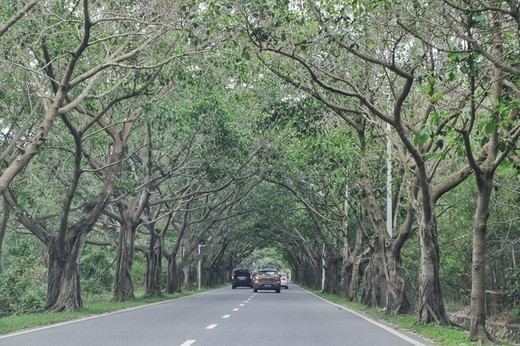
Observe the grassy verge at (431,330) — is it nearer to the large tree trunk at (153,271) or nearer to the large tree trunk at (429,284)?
the large tree trunk at (429,284)

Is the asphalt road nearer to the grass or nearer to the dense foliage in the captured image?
the grass

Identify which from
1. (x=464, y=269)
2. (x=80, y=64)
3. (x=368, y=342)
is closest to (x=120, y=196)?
(x=80, y=64)

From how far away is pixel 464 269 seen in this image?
36.1m

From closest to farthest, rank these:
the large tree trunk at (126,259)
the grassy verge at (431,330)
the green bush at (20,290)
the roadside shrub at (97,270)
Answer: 1. the grassy verge at (431,330)
2. the green bush at (20,290)
3. the large tree trunk at (126,259)
4. the roadside shrub at (97,270)

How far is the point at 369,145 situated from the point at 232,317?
9.21m

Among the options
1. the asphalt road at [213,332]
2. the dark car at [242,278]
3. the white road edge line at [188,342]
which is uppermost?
the dark car at [242,278]

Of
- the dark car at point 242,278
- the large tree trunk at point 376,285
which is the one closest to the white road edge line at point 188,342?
the large tree trunk at point 376,285

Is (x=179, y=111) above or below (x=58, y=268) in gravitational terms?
above

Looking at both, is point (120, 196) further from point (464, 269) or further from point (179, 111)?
point (464, 269)

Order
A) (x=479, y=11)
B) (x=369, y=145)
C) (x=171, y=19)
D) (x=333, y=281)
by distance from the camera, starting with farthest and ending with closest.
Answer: (x=333, y=281) < (x=369, y=145) < (x=171, y=19) < (x=479, y=11)

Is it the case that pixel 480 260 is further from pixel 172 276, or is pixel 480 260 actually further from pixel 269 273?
pixel 269 273

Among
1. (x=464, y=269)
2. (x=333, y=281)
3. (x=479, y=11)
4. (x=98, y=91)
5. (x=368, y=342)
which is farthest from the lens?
(x=333, y=281)

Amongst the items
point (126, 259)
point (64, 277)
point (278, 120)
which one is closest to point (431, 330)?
point (278, 120)

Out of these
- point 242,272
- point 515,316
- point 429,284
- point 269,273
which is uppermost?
point 242,272
